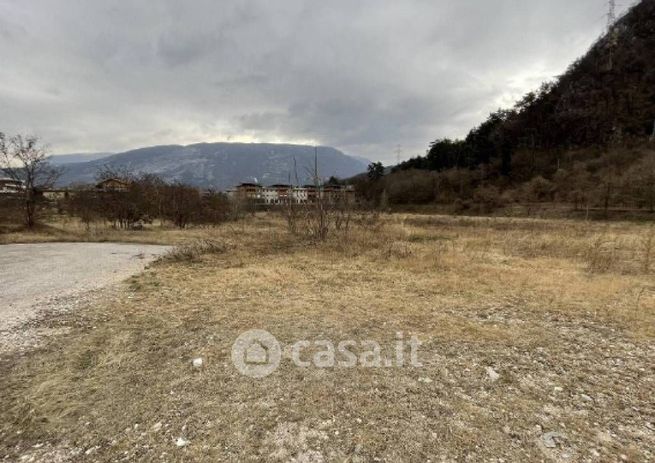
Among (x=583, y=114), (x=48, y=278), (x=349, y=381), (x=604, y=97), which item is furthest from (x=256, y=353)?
(x=604, y=97)

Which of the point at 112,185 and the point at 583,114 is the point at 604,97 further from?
the point at 112,185

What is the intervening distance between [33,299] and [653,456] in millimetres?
8231

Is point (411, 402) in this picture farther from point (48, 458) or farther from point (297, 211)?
point (297, 211)

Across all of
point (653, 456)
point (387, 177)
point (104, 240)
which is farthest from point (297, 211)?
point (387, 177)

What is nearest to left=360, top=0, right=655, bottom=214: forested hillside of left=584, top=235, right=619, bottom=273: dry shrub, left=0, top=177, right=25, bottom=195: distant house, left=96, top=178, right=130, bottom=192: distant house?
left=96, top=178, right=130, bottom=192: distant house

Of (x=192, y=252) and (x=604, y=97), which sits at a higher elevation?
(x=604, y=97)

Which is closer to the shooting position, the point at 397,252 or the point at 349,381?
the point at 349,381

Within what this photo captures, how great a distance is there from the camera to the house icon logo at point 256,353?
353 cm

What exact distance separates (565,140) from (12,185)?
214 ft

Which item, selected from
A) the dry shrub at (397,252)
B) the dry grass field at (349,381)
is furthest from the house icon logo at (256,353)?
the dry shrub at (397,252)

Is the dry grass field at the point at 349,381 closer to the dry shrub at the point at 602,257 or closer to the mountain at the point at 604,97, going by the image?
the dry shrub at the point at 602,257

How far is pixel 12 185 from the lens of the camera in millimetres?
18781

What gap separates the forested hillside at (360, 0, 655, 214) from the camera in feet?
142

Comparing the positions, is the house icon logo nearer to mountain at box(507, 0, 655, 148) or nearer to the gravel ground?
the gravel ground
